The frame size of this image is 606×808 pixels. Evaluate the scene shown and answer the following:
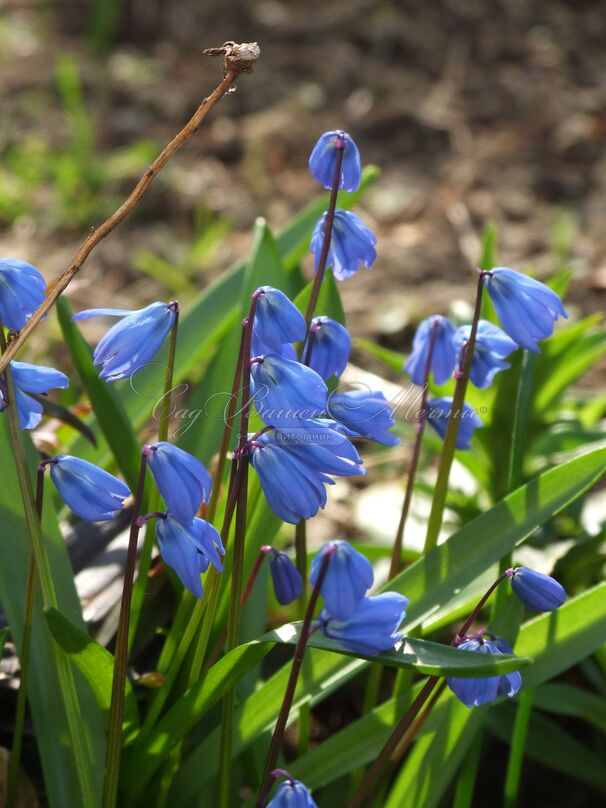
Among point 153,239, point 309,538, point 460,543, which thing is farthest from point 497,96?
point 460,543

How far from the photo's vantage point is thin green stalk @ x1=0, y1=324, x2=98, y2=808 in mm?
1328

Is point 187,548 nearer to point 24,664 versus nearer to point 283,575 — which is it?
point 283,575

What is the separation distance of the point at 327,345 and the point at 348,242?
0.17 m

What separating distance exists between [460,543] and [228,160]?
3609 millimetres

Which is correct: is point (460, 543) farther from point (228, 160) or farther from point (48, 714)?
point (228, 160)

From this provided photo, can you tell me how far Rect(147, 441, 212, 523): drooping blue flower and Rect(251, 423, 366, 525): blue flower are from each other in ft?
0.25

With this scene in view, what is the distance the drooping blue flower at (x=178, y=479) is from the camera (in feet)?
4.11

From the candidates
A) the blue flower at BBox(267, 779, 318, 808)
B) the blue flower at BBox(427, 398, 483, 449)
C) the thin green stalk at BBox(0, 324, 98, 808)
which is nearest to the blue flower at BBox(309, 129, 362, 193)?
the blue flower at BBox(427, 398, 483, 449)

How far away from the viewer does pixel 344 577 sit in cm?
122

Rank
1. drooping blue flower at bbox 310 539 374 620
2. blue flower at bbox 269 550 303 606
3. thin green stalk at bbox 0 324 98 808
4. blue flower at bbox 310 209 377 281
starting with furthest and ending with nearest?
1. blue flower at bbox 310 209 377 281
2. blue flower at bbox 269 550 303 606
3. thin green stalk at bbox 0 324 98 808
4. drooping blue flower at bbox 310 539 374 620

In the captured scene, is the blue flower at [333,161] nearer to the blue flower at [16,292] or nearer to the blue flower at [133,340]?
the blue flower at [133,340]

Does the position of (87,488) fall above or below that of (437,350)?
below

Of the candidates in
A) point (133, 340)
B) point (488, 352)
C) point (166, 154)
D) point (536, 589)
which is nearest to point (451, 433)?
point (488, 352)

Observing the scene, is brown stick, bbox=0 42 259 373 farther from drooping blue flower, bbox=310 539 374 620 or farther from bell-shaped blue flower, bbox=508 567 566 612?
bell-shaped blue flower, bbox=508 567 566 612
